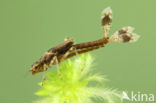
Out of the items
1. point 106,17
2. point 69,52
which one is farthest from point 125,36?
point 69,52

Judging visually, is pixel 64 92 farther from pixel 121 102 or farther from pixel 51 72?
pixel 121 102

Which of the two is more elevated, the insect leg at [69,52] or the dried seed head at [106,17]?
the dried seed head at [106,17]

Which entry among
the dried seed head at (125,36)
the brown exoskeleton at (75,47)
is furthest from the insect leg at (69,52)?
the dried seed head at (125,36)

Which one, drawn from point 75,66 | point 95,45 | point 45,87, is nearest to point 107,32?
point 95,45

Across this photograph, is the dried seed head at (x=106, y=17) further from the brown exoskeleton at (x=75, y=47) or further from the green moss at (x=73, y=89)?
the green moss at (x=73, y=89)

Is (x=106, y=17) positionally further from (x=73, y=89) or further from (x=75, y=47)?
(x=73, y=89)

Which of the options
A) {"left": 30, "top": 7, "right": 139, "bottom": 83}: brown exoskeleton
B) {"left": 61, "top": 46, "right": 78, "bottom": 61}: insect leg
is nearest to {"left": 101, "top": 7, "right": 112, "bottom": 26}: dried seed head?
{"left": 30, "top": 7, "right": 139, "bottom": 83}: brown exoskeleton

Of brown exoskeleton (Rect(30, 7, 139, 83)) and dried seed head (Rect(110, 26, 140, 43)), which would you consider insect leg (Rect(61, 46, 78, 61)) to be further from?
dried seed head (Rect(110, 26, 140, 43))
